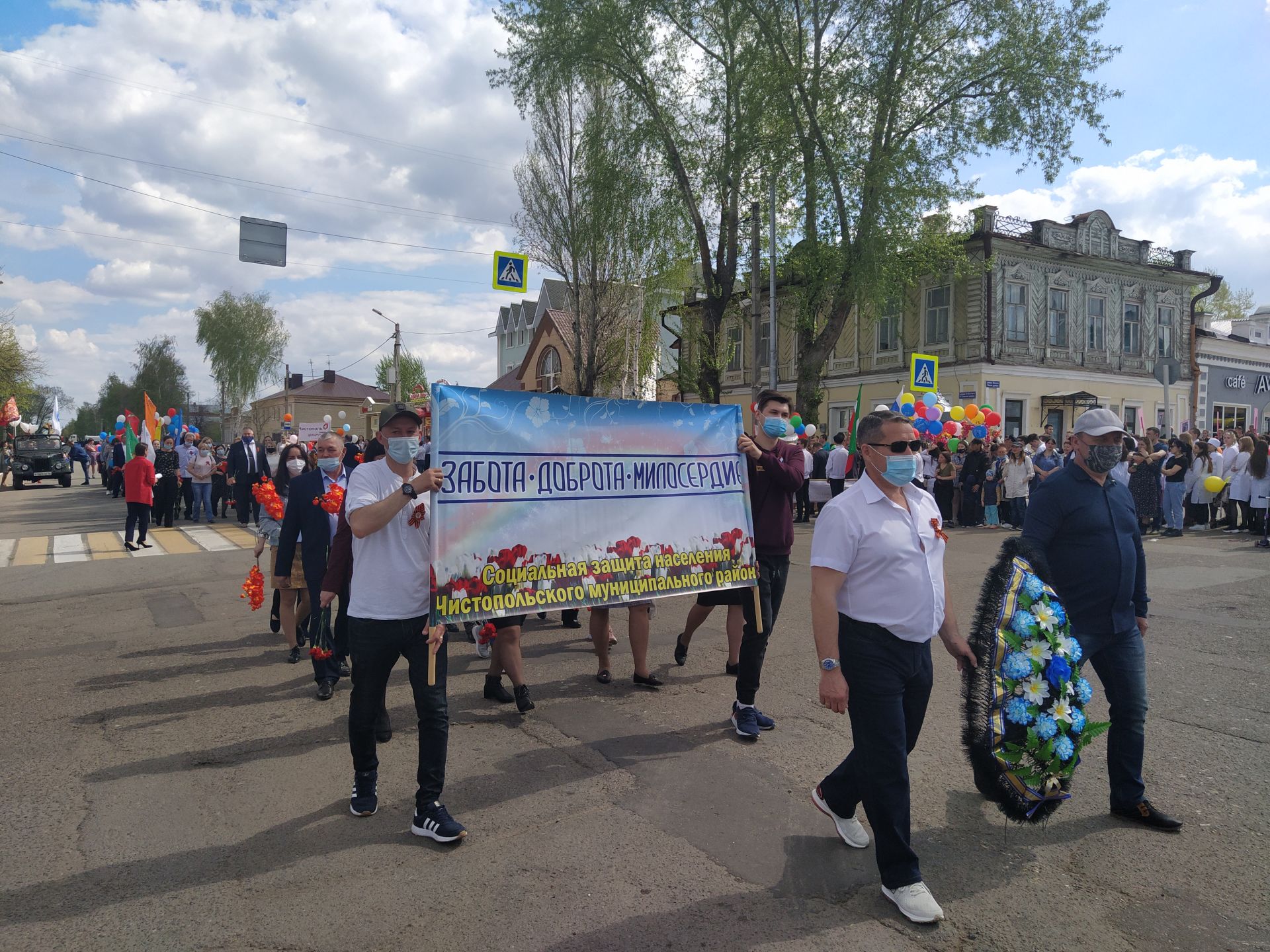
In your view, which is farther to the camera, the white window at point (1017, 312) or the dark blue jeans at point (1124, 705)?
the white window at point (1017, 312)

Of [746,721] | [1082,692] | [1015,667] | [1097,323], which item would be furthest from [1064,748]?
[1097,323]

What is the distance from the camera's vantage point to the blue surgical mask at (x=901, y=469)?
3.52m

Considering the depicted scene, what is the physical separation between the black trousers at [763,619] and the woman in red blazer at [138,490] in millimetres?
12233

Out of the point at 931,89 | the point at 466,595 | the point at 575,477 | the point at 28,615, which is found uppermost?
the point at 931,89

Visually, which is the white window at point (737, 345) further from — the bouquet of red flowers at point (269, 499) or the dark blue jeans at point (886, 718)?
the dark blue jeans at point (886, 718)

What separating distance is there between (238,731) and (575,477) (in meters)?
2.75

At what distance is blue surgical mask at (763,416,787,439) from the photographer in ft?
18.1

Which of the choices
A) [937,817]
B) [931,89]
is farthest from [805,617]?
[931,89]

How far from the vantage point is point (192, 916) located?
11.0 feet

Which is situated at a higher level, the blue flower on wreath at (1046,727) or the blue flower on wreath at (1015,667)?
the blue flower on wreath at (1015,667)

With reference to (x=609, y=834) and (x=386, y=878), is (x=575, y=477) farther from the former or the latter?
(x=386, y=878)

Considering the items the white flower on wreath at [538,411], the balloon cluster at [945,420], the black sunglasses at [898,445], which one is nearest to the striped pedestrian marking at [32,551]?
the white flower on wreath at [538,411]

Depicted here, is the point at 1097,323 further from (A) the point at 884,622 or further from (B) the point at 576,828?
(B) the point at 576,828

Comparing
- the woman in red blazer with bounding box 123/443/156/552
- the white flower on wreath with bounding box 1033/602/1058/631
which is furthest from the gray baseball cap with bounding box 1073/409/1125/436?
the woman in red blazer with bounding box 123/443/156/552
